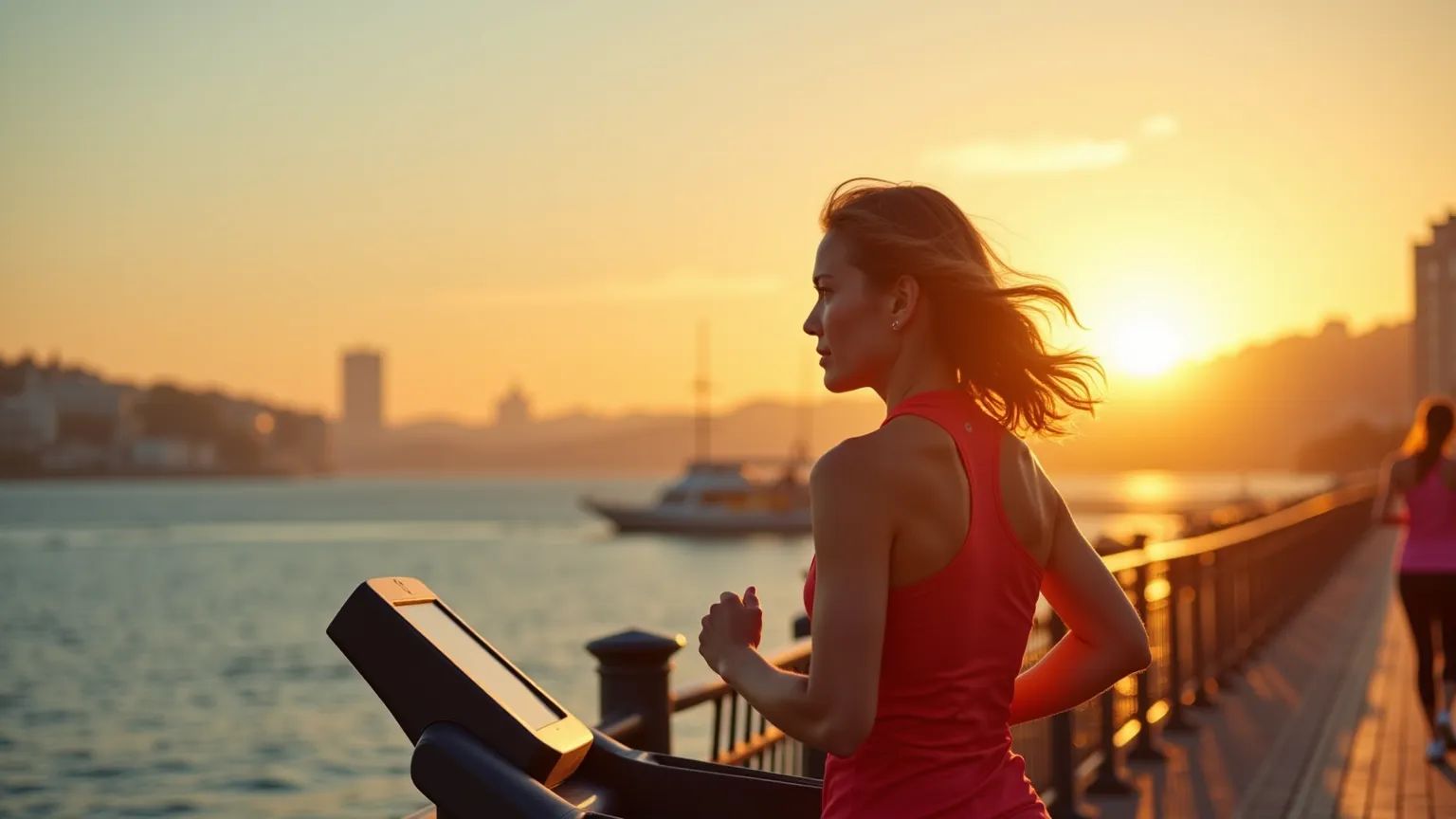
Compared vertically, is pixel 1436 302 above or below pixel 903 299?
above

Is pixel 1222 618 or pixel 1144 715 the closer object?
pixel 1144 715

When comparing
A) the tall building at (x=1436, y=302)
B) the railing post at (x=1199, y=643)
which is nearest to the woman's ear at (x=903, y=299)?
the railing post at (x=1199, y=643)

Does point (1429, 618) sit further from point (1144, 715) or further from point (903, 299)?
point (903, 299)

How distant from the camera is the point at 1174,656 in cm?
985

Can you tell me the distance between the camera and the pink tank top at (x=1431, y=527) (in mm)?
8469

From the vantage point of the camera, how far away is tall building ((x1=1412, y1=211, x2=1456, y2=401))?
153 meters

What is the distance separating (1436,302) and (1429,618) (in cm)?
16157

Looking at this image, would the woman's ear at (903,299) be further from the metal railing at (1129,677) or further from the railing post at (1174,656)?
the railing post at (1174,656)

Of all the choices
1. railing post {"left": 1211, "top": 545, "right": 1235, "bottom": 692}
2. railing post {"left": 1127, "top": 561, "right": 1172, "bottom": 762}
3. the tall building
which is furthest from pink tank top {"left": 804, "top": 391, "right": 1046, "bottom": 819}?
the tall building

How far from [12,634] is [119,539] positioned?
7325cm

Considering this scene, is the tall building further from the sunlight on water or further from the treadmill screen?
the treadmill screen

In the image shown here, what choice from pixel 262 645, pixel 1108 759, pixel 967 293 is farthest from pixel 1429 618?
pixel 262 645

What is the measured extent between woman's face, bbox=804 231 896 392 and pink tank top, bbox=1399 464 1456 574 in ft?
24.3

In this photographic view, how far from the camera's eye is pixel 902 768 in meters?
1.98
